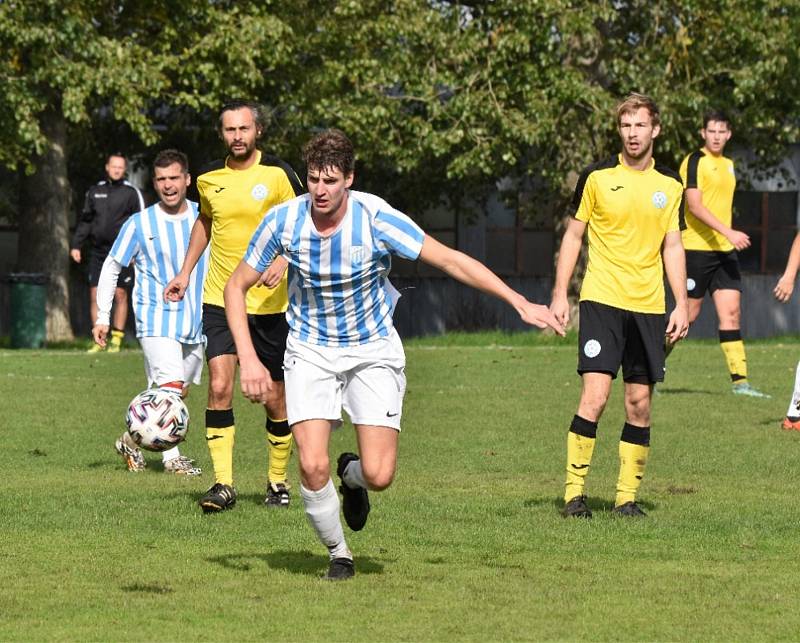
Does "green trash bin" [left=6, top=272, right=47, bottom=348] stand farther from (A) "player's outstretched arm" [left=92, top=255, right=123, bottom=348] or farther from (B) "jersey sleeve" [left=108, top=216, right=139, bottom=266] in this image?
(B) "jersey sleeve" [left=108, top=216, right=139, bottom=266]

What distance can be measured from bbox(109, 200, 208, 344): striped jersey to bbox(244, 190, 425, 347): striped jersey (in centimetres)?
397

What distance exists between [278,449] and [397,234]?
2885 mm

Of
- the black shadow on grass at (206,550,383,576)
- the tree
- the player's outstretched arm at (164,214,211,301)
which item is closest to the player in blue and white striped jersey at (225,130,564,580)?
the black shadow on grass at (206,550,383,576)

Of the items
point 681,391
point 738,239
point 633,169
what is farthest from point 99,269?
point 633,169

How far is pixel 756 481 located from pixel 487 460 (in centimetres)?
200

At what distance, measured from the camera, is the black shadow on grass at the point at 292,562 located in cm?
799

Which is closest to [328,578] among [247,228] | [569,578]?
[569,578]

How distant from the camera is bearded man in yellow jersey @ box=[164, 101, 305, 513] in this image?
10.0m

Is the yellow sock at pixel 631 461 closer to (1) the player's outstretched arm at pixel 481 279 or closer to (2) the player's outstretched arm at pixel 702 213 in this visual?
(1) the player's outstretched arm at pixel 481 279

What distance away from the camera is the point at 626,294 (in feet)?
31.8

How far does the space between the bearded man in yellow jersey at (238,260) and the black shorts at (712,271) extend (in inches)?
288

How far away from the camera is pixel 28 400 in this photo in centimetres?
1670

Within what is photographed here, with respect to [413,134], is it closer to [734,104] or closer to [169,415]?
[734,104]

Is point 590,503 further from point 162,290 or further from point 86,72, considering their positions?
point 86,72
